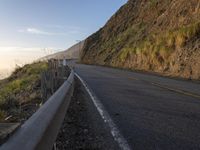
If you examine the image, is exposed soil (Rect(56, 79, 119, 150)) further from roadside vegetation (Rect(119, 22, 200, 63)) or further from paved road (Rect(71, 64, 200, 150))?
roadside vegetation (Rect(119, 22, 200, 63))

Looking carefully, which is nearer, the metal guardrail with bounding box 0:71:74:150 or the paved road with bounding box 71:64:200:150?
the metal guardrail with bounding box 0:71:74:150

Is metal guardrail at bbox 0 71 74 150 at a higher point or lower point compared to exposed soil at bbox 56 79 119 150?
higher

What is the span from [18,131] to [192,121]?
5017 millimetres

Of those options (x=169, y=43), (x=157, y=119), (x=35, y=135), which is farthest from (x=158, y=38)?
(x=35, y=135)

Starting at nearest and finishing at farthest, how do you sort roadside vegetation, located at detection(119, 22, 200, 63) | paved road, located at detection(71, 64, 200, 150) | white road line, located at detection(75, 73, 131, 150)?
1. white road line, located at detection(75, 73, 131, 150)
2. paved road, located at detection(71, 64, 200, 150)
3. roadside vegetation, located at detection(119, 22, 200, 63)

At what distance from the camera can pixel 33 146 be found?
126 inches

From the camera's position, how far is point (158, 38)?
33.7m

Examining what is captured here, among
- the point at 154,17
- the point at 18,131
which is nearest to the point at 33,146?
the point at 18,131

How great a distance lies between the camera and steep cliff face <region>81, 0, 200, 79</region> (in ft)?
85.7

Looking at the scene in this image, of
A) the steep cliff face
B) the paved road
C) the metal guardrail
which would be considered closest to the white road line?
the paved road

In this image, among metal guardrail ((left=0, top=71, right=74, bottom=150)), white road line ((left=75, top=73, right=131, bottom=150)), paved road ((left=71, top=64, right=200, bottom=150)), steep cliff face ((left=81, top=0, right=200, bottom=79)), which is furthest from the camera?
steep cliff face ((left=81, top=0, right=200, bottom=79))

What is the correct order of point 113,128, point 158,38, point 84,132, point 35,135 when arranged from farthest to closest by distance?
point 158,38 < point 113,128 < point 84,132 < point 35,135

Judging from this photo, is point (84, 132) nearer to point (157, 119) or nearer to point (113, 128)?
point (113, 128)

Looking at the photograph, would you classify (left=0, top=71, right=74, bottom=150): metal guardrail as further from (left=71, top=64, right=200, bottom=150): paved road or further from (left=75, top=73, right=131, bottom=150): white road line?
(left=71, top=64, right=200, bottom=150): paved road
